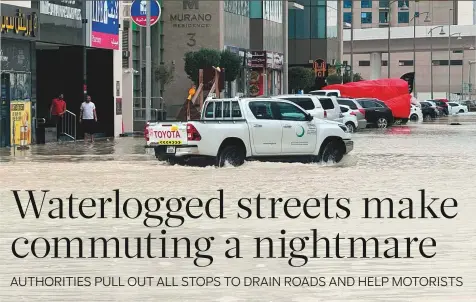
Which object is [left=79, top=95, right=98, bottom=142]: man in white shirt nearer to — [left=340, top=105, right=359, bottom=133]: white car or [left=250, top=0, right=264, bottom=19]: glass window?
[left=340, top=105, right=359, bottom=133]: white car

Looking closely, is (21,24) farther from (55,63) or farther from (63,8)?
(55,63)

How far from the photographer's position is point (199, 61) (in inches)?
2948

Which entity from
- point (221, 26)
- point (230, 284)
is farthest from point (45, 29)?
point (221, 26)

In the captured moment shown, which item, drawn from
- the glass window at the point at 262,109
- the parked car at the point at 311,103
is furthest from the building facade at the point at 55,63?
the glass window at the point at 262,109

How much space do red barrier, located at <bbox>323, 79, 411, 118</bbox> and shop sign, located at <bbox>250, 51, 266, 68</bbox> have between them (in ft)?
47.2

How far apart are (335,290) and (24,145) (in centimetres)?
2976

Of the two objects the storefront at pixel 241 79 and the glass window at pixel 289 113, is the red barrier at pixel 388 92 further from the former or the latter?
the glass window at pixel 289 113

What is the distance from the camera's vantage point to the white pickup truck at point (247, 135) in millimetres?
29031

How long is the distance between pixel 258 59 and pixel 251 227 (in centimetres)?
7607

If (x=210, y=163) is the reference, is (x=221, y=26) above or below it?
above

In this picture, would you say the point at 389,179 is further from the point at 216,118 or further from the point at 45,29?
the point at 45,29

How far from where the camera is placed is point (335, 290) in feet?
36.4

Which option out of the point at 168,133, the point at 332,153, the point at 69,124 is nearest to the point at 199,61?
the point at 69,124

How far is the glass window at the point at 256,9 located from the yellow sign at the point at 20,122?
54314 millimetres
